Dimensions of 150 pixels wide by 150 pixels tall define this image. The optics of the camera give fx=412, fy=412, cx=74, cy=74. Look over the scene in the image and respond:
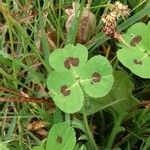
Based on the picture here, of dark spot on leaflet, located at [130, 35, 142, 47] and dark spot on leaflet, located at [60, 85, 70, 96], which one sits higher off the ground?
dark spot on leaflet, located at [130, 35, 142, 47]

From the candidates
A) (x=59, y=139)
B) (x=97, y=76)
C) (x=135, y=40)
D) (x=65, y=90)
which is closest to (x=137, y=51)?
(x=135, y=40)

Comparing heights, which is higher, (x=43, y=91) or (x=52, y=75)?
(x=52, y=75)

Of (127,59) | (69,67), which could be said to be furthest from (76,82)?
(127,59)

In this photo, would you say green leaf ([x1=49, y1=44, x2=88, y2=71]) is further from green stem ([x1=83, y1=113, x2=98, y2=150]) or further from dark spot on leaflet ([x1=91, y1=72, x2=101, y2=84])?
green stem ([x1=83, y1=113, x2=98, y2=150])

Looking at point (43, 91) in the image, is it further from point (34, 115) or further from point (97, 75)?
point (97, 75)

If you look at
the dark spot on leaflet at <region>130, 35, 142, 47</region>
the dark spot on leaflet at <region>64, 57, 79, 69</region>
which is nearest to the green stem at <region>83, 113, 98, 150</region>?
the dark spot on leaflet at <region>64, 57, 79, 69</region>

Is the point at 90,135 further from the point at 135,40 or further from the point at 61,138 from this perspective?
the point at 135,40
